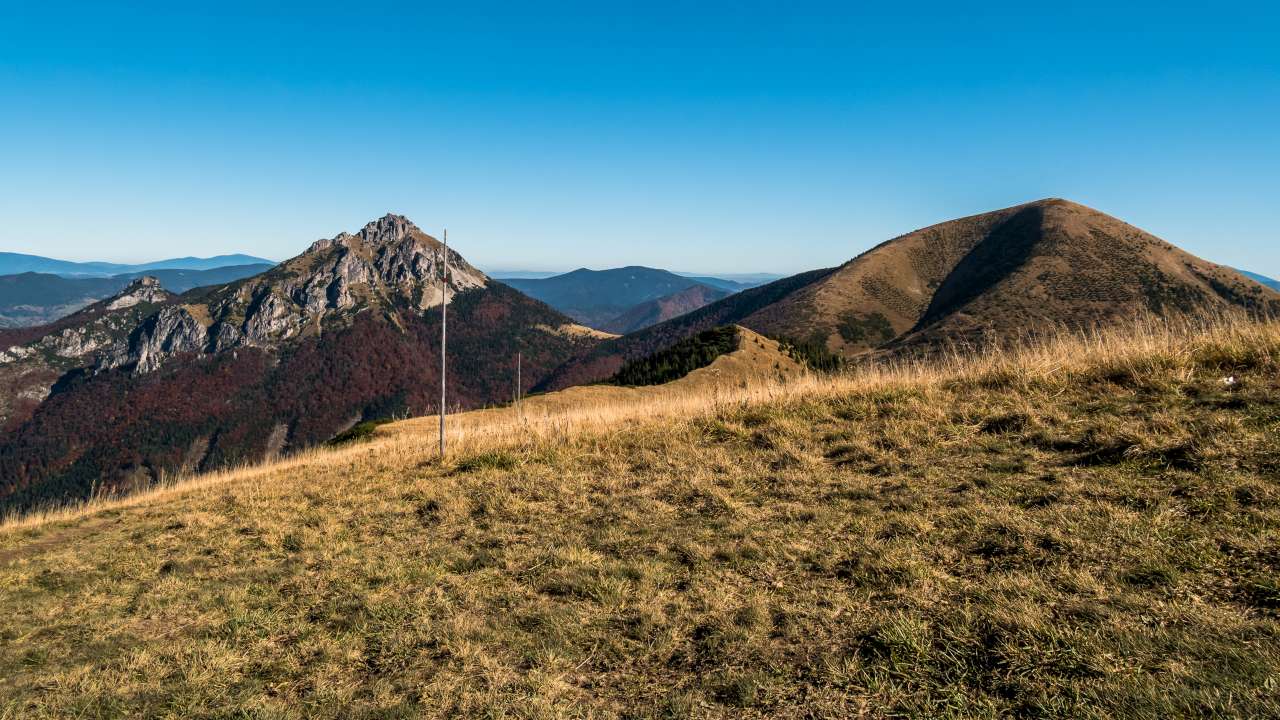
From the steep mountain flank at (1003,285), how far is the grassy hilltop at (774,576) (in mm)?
77006

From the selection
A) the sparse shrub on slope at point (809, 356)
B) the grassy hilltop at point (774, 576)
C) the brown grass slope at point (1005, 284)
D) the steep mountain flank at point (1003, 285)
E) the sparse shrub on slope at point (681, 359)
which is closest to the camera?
the grassy hilltop at point (774, 576)

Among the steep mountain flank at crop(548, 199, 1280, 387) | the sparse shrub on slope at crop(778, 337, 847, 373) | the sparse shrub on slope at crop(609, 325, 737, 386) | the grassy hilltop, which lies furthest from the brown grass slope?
the grassy hilltop

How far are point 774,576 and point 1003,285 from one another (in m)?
138

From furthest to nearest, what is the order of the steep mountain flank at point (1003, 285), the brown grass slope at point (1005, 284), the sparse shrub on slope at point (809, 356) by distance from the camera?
the brown grass slope at point (1005, 284)
the steep mountain flank at point (1003, 285)
the sparse shrub on slope at point (809, 356)

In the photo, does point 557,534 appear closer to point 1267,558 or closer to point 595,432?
point 595,432

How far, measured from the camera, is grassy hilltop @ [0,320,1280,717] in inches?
140

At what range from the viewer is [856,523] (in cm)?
576

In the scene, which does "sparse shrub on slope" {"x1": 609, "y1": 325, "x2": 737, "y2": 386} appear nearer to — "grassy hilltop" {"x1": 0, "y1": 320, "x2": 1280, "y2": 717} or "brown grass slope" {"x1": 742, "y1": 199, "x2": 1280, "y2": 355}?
"brown grass slope" {"x1": 742, "y1": 199, "x2": 1280, "y2": 355}

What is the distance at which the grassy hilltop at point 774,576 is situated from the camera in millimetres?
3553

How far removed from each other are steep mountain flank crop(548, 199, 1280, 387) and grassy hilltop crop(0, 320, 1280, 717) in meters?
77.0

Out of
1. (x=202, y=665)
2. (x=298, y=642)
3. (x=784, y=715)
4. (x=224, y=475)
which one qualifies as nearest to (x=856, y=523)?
(x=784, y=715)

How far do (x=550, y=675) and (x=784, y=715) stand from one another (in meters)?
1.64

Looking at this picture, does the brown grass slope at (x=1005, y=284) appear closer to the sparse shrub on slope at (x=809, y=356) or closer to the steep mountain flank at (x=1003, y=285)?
the steep mountain flank at (x=1003, y=285)

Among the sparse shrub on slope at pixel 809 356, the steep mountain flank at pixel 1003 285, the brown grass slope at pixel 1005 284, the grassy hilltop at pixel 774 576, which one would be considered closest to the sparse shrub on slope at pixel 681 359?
the sparse shrub on slope at pixel 809 356
